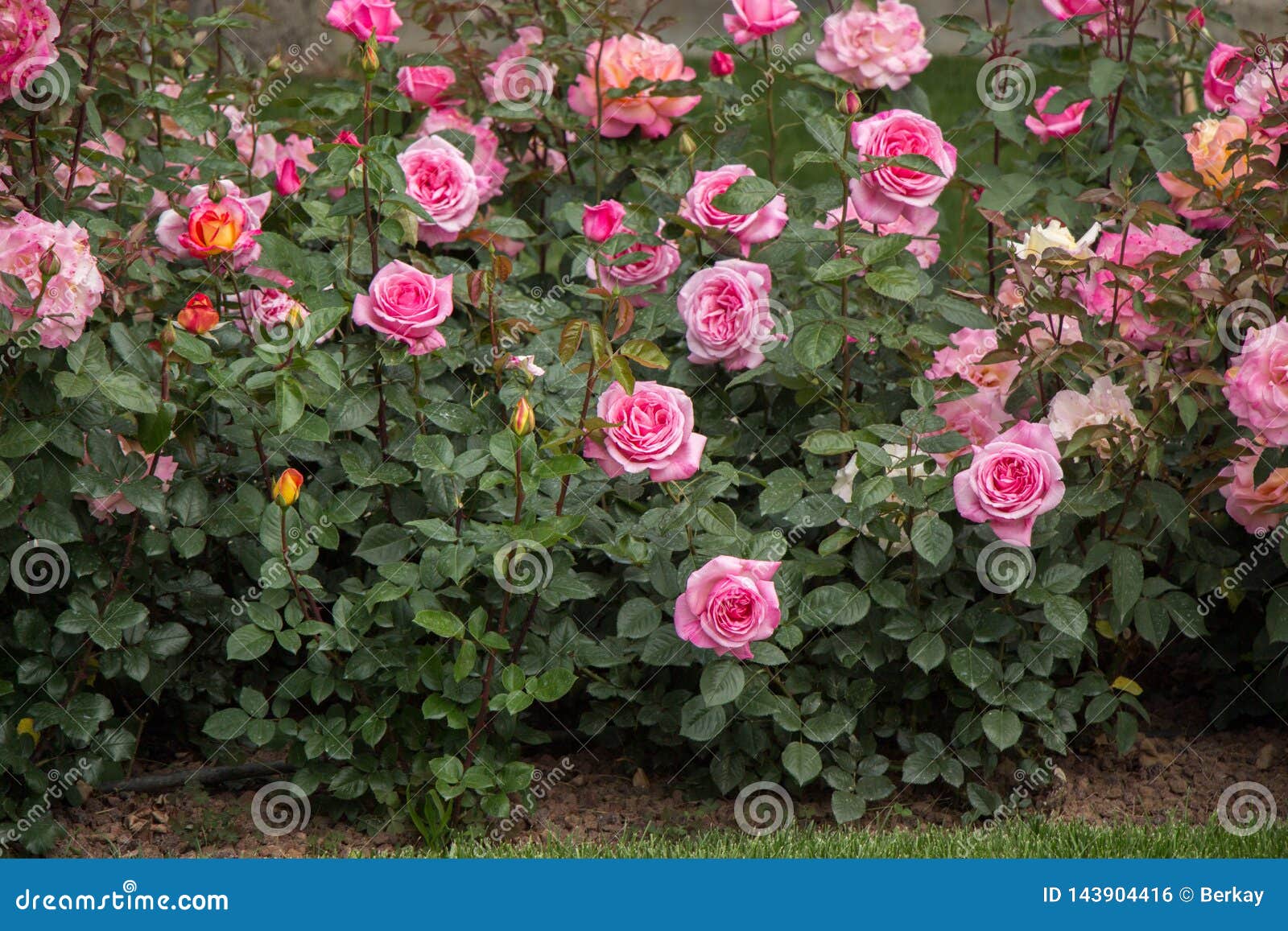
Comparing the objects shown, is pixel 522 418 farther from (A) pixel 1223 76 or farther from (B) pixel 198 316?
(A) pixel 1223 76

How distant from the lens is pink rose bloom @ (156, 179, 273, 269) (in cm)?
254

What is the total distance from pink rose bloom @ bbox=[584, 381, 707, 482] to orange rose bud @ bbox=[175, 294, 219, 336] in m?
0.73

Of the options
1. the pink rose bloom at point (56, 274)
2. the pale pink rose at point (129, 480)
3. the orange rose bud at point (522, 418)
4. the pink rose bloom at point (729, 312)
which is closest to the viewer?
the orange rose bud at point (522, 418)

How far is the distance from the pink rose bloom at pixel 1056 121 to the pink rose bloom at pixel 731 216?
0.82 metres

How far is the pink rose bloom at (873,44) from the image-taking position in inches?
118

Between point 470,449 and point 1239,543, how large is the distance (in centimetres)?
155

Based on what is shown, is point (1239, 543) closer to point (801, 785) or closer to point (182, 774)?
point (801, 785)

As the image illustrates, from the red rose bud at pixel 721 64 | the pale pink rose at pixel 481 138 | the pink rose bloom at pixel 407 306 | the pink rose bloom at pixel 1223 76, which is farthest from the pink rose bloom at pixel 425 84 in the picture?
the pink rose bloom at pixel 1223 76

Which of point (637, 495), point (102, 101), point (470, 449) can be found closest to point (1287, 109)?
point (637, 495)

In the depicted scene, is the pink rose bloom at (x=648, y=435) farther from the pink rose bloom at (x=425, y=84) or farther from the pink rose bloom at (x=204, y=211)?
the pink rose bloom at (x=425, y=84)

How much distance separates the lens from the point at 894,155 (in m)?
2.59

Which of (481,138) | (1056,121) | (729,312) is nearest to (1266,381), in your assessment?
(729,312)

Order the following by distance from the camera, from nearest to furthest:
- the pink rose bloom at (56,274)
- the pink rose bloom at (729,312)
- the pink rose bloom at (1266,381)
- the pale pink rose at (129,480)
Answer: the pink rose bloom at (56,274)
the pink rose bloom at (1266,381)
the pale pink rose at (129,480)
the pink rose bloom at (729,312)

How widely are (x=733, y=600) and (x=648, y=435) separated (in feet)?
1.01
